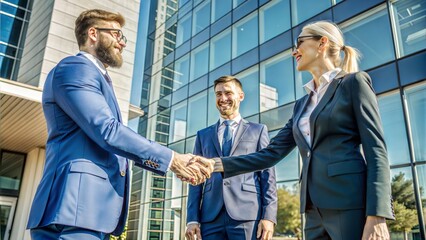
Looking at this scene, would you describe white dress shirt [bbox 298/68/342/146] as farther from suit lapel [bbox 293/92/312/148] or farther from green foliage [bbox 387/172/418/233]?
green foliage [bbox 387/172/418/233]

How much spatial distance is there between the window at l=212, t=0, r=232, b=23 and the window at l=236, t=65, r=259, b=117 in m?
4.27

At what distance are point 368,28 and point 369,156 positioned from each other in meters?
10.4

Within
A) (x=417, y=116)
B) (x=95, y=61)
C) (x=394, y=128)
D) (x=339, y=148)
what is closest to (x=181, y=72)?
(x=394, y=128)

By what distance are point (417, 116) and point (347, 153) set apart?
344 inches

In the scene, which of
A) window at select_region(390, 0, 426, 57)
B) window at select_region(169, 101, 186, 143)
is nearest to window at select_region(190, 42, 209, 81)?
window at select_region(169, 101, 186, 143)

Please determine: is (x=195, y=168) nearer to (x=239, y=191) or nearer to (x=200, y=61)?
(x=239, y=191)

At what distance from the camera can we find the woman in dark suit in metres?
1.57

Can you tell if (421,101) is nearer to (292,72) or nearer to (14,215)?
(292,72)

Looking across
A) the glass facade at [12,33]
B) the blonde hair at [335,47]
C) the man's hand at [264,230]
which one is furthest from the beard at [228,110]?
the glass facade at [12,33]

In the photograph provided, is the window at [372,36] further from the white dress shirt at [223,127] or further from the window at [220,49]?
the white dress shirt at [223,127]

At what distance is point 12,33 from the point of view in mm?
14367

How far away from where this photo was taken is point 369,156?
5.29 ft

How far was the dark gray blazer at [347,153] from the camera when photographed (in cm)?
157

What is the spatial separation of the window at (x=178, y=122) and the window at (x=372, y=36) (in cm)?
981
